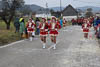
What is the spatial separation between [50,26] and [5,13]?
104 feet

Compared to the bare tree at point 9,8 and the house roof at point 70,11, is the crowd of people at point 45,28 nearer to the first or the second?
the bare tree at point 9,8

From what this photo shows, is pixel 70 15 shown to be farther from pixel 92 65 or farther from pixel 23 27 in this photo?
pixel 92 65

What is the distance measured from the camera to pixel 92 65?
8.17 meters

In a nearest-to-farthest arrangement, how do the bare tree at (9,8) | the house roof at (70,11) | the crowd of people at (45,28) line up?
the crowd of people at (45,28), the bare tree at (9,8), the house roof at (70,11)

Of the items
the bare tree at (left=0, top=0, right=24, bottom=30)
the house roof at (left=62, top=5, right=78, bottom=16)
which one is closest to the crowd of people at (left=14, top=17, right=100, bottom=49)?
the bare tree at (left=0, top=0, right=24, bottom=30)

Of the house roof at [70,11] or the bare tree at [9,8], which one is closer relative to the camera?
the bare tree at [9,8]

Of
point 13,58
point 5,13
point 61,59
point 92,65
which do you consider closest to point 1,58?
point 13,58

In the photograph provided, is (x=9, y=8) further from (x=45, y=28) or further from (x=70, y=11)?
(x=70, y=11)

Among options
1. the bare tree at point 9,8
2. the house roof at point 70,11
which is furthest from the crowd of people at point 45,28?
the house roof at point 70,11

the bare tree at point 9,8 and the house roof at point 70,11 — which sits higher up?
the bare tree at point 9,8

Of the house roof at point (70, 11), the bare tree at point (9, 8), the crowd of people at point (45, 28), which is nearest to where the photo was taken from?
the crowd of people at point (45, 28)

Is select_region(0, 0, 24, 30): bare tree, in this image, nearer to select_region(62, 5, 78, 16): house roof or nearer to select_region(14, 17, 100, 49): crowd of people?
select_region(14, 17, 100, 49): crowd of people

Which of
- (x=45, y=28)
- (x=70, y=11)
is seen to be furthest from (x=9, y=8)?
(x=70, y=11)

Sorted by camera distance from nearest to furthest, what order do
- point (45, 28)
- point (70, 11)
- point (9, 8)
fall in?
point (45, 28)
point (9, 8)
point (70, 11)
